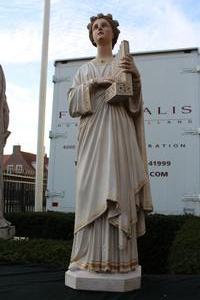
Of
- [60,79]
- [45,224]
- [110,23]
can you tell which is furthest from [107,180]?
[60,79]

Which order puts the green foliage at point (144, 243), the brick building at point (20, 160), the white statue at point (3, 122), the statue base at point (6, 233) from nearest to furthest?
the green foliage at point (144, 243) → the statue base at point (6, 233) → the white statue at point (3, 122) → the brick building at point (20, 160)

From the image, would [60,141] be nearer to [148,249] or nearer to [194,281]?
[148,249]

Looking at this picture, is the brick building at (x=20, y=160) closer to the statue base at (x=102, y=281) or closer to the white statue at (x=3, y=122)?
the white statue at (x=3, y=122)

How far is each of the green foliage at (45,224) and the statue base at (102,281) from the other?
5.19 metres

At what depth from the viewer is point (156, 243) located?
900 cm

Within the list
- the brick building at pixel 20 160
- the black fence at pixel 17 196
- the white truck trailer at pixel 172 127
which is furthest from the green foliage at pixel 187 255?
the brick building at pixel 20 160

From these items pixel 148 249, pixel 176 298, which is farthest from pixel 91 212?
pixel 148 249

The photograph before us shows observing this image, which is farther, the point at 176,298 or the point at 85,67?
the point at 85,67

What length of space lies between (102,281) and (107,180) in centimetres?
84

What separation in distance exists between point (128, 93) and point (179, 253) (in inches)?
92.1

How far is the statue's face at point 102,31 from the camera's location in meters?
4.61

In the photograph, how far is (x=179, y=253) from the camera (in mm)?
5605

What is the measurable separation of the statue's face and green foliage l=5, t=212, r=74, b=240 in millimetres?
5224

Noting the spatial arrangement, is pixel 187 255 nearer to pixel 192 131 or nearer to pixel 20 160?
pixel 192 131
